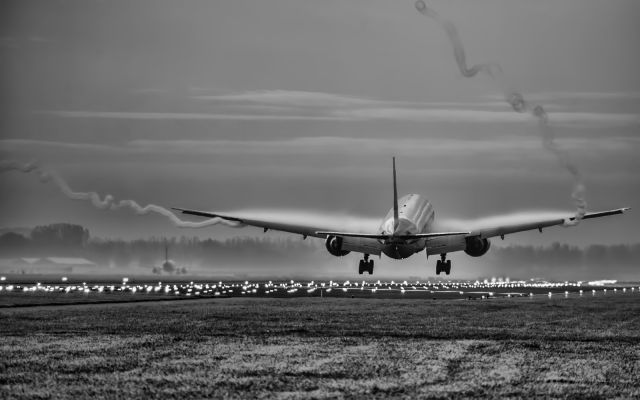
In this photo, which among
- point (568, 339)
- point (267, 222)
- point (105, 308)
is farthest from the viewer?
point (267, 222)

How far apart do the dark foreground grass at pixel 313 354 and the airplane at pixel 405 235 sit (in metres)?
33.1

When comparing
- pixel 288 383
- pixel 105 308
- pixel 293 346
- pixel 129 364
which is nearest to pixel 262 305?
pixel 105 308

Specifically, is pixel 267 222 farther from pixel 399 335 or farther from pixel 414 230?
pixel 399 335

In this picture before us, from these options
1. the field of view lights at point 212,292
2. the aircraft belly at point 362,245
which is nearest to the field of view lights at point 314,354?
the field of view lights at point 212,292

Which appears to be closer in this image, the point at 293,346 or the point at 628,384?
the point at 628,384

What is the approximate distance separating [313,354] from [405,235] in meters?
57.8

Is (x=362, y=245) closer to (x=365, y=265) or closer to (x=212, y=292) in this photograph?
(x=365, y=265)

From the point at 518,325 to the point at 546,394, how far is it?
25285 mm

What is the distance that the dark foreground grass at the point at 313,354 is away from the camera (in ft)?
78.6

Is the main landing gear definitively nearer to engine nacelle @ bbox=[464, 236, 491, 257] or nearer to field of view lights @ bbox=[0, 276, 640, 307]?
field of view lights @ bbox=[0, 276, 640, 307]

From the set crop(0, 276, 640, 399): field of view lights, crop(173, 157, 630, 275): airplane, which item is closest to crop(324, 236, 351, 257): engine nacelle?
crop(173, 157, 630, 275): airplane

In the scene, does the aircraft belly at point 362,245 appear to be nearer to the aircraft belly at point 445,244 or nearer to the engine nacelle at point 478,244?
the aircraft belly at point 445,244

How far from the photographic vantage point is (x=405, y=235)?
8950 centimetres

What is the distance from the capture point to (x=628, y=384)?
82.7ft
